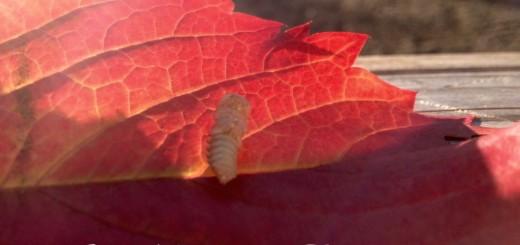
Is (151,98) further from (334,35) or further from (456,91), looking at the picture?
(456,91)

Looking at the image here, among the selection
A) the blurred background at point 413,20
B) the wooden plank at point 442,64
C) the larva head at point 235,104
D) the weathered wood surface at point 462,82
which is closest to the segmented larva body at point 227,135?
the larva head at point 235,104

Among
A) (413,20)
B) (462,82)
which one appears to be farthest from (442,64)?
(413,20)

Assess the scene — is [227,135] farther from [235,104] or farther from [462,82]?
[462,82]

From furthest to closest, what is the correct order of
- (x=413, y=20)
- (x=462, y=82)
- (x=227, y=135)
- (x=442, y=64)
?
(x=413, y=20)
(x=442, y=64)
(x=462, y=82)
(x=227, y=135)

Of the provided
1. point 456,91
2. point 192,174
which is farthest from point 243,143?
point 456,91

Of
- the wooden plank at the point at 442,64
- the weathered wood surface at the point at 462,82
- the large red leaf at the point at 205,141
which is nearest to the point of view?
the large red leaf at the point at 205,141

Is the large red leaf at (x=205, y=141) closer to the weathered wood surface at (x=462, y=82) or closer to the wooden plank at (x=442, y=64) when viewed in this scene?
the weathered wood surface at (x=462, y=82)

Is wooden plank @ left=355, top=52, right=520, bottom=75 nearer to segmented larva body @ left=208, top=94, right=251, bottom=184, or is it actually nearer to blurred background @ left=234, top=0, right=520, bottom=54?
segmented larva body @ left=208, top=94, right=251, bottom=184
